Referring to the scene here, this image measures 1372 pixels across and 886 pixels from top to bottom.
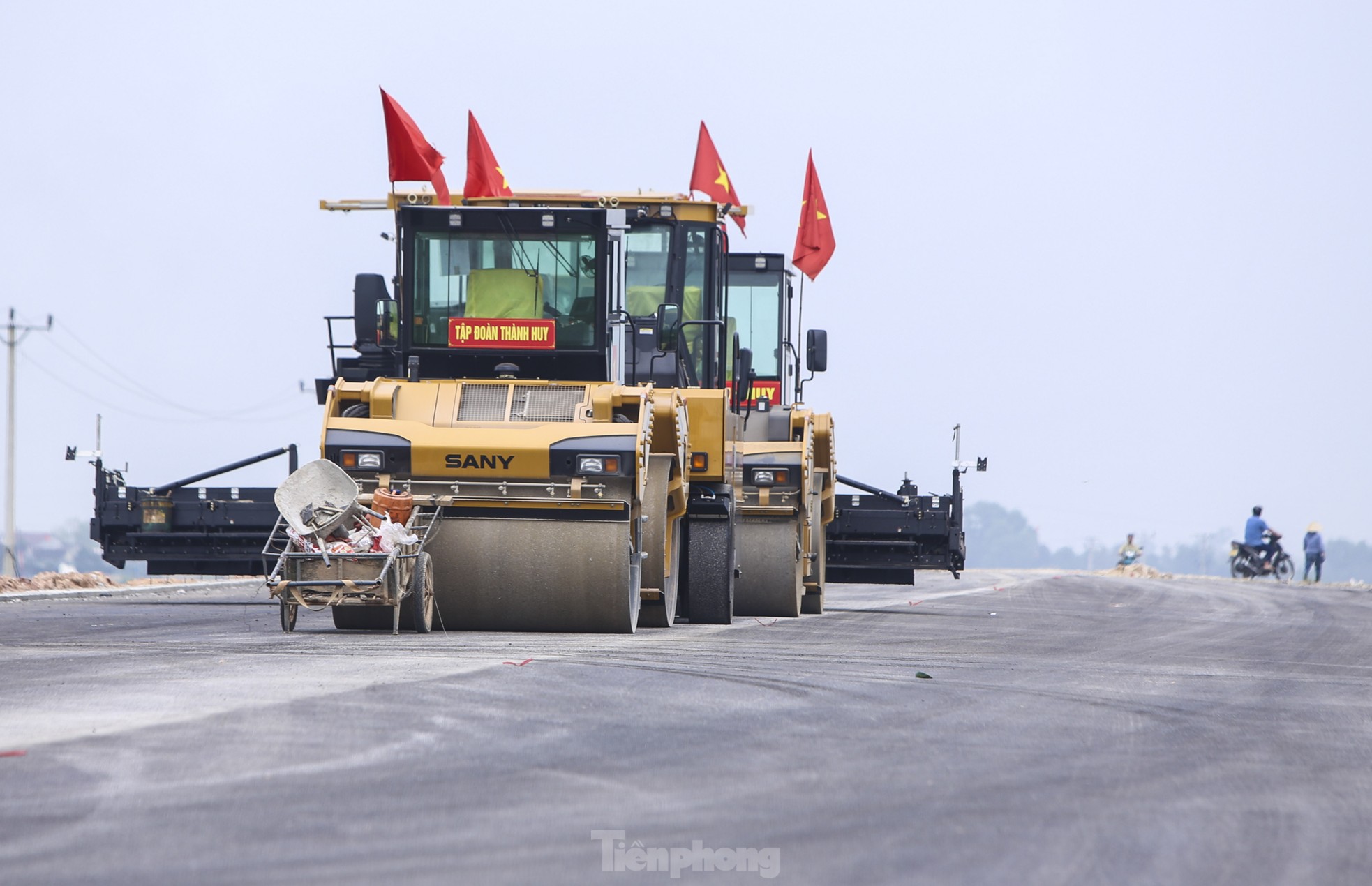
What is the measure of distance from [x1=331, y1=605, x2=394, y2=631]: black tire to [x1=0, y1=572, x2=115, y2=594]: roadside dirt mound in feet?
32.6

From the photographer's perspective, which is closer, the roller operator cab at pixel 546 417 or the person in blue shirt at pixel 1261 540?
the roller operator cab at pixel 546 417

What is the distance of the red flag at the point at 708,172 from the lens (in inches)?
858

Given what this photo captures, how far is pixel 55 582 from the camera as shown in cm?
2275

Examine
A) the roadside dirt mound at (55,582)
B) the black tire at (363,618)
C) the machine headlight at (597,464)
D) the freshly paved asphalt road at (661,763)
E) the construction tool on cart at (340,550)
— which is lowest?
the freshly paved asphalt road at (661,763)

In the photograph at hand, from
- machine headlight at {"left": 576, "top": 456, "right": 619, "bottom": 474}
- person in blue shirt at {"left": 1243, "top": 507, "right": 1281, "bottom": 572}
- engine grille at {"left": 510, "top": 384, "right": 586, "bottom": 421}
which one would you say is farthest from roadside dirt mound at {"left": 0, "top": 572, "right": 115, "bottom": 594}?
person in blue shirt at {"left": 1243, "top": 507, "right": 1281, "bottom": 572}

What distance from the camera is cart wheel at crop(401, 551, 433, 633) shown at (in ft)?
40.8

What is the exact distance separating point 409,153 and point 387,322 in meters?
1.90

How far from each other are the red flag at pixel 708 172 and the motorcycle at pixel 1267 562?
903 inches

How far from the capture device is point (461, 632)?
13.0m

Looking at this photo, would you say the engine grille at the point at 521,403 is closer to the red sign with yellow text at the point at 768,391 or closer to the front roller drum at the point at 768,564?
the front roller drum at the point at 768,564

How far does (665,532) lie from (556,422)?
58.8 inches

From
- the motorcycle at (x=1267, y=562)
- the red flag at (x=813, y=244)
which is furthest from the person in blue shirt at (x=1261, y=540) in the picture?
the red flag at (x=813, y=244)

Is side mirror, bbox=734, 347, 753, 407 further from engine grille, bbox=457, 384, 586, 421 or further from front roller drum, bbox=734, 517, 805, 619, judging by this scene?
engine grille, bbox=457, 384, 586, 421

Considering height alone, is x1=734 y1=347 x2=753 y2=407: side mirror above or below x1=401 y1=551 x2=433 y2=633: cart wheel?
above
